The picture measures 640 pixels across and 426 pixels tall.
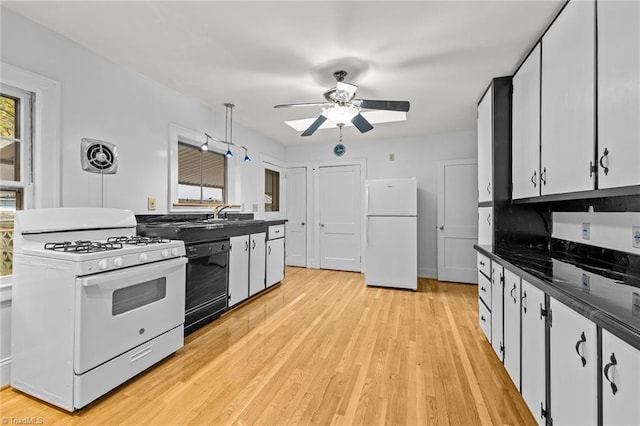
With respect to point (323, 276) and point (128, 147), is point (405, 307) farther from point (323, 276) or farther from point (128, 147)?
point (128, 147)

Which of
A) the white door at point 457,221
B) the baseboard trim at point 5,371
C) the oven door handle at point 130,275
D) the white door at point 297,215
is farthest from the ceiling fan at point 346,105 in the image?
the white door at point 297,215

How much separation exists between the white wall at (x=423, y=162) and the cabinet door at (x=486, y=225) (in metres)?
1.76

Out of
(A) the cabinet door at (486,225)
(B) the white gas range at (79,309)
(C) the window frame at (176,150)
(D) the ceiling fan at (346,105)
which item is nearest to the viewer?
(B) the white gas range at (79,309)

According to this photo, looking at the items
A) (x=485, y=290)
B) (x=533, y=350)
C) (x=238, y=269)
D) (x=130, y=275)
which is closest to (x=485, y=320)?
(x=485, y=290)

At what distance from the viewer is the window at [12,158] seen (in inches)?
77.4

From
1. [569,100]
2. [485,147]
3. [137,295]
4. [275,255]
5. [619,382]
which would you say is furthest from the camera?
[275,255]

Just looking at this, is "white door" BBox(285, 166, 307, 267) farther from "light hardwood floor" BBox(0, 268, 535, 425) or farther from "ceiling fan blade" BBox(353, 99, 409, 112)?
"ceiling fan blade" BBox(353, 99, 409, 112)

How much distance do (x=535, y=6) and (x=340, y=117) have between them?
1.54 meters

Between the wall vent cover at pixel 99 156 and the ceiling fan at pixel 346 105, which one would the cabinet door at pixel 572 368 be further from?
the wall vent cover at pixel 99 156

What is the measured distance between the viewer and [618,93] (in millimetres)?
1311

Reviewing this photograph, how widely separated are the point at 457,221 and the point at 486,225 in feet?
6.07

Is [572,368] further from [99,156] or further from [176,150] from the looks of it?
[176,150]

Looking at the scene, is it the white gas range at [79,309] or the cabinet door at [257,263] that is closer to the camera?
the white gas range at [79,309]

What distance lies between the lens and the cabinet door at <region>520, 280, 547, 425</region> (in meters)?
1.43
